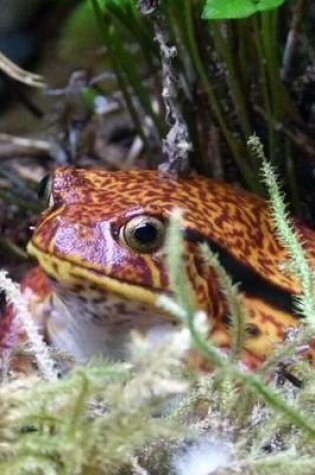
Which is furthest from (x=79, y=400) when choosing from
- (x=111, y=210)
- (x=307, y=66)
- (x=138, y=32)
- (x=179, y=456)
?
(x=307, y=66)

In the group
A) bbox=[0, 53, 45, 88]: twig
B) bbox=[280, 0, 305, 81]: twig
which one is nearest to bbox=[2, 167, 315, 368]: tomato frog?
bbox=[280, 0, 305, 81]: twig

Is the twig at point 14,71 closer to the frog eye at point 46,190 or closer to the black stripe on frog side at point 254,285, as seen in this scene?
the frog eye at point 46,190

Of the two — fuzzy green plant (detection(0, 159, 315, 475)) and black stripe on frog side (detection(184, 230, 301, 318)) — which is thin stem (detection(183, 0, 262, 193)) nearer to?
black stripe on frog side (detection(184, 230, 301, 318))

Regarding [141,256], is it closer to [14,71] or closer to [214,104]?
[214,104]

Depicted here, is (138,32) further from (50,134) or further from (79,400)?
(79,400)

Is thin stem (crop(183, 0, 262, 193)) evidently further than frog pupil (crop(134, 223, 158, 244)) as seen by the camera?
Yes

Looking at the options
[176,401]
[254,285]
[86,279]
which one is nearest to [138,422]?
[176,401]

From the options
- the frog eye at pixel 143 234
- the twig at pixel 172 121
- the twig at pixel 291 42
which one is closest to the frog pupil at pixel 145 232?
the frog eye at pixel 143 234
